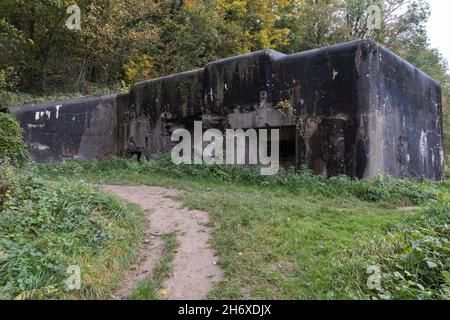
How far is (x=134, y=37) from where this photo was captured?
13766 mm

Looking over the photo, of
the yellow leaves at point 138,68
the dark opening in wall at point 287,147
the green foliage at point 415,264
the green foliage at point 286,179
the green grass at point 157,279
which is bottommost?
the green grass at point 157,279

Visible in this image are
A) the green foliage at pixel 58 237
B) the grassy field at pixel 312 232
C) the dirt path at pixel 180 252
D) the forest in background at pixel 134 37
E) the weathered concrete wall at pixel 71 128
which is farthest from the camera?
the forest in background at pixel 134 37

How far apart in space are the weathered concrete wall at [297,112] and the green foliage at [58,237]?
3946 millimetres

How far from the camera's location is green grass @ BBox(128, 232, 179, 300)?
126 inches

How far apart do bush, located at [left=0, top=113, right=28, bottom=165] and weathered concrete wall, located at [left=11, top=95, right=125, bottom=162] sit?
2.09 m

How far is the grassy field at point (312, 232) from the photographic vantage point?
10.3 ft

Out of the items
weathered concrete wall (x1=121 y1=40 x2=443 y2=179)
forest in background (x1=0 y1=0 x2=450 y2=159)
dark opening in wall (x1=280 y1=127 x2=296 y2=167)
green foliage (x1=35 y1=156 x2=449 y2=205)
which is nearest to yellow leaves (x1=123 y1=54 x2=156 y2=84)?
forest in background (x1=0 y1=0 x2=450 y2=159)

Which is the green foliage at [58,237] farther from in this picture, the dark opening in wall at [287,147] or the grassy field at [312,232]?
the dark opening in wall at [287,147]

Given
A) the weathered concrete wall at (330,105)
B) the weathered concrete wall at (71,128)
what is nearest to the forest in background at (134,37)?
the weathered concrete wall at (71,128)

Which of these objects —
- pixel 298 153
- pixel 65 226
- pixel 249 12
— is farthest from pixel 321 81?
pixel 249 12

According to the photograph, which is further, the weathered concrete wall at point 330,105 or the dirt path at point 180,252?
the weathered concrete wall at point 330,105

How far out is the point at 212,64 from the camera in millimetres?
9188

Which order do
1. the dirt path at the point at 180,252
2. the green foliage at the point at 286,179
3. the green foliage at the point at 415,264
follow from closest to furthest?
the green foliage at the point at 415,264 < the dirt path at the point at 180,252 < the green foliage at the point at 286,179

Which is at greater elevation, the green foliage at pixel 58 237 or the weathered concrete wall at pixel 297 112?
the weathered concrete wall at pixel 297 112
